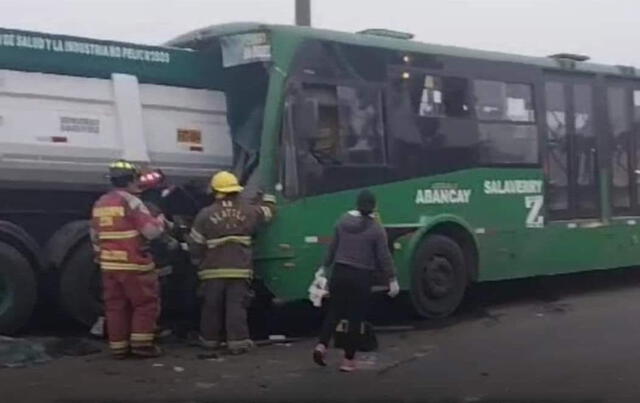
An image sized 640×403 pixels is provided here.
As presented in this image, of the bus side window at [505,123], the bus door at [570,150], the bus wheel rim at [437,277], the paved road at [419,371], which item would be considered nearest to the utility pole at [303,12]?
the bus door at [570,150]

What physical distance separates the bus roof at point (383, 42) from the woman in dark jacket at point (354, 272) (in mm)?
2299

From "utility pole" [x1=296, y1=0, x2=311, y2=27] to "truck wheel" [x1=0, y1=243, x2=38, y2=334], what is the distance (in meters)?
7.93

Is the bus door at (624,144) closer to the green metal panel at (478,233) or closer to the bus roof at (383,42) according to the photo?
the green metal panel at (478,233)

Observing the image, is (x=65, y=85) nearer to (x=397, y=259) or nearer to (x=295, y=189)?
(x=295, y=189)

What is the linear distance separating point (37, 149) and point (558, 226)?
21.3 ft

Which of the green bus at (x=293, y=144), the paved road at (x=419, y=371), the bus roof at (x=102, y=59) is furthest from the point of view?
the green bus at (x=293, y=144)

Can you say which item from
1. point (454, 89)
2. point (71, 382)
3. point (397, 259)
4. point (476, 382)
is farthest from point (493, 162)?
point (71, 382)

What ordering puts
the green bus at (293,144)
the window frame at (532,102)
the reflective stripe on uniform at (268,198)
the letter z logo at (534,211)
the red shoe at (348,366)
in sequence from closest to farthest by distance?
the red shoe at (348,366) < the green bus at (293,144) < the reflective stripe on uniform at (268,198) < the window frame at (532,102) < the letter z logo at (534,211)

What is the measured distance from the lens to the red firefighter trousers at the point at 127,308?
34.3 ft

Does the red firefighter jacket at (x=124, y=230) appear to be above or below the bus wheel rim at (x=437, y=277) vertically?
above

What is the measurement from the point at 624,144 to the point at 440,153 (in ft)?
12.1

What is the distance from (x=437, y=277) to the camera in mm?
12914

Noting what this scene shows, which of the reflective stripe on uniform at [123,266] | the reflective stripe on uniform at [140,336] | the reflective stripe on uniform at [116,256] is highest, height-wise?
the reflective stripe on uniform at [116,256]

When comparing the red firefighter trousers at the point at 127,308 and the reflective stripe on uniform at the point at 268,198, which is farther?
the reflective stripe on uniform at the point at 268,198
